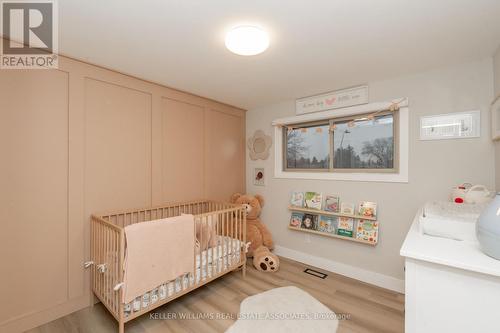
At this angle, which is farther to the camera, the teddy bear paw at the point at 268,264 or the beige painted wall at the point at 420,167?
the teddy bear paw at the point at 268,264

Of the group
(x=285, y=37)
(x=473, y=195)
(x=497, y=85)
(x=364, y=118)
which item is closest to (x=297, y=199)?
(x=364, y=118)

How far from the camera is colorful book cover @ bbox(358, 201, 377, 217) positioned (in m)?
2.52

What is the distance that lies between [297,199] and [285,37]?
6.72ft

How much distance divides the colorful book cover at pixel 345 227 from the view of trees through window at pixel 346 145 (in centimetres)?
64

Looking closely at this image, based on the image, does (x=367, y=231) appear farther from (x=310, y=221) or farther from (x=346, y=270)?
(x=310, y=221)

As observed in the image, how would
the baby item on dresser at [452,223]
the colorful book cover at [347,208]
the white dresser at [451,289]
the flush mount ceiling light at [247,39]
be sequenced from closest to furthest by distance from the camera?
the white dresser at [451,289]
the baby item on dresser at [452,223]
the flush mount ceiling light at [247,39]
the colorful book cover at [347,208]

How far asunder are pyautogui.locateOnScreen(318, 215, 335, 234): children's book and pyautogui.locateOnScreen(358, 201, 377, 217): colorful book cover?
1.20 feet

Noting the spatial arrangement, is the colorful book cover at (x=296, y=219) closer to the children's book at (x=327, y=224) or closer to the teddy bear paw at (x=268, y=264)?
the children's book at (x=327, y=224)

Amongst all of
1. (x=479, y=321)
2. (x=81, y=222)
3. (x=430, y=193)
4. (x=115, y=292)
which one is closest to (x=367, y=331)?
(x=479, y=321)

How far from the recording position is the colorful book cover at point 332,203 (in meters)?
2.79

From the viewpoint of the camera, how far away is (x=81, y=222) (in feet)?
6.76

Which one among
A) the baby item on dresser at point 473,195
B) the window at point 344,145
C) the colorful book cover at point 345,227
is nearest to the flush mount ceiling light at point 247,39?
the window at point 344,145

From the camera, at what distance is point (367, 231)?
2549 millimetres

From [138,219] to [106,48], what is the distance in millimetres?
1621
